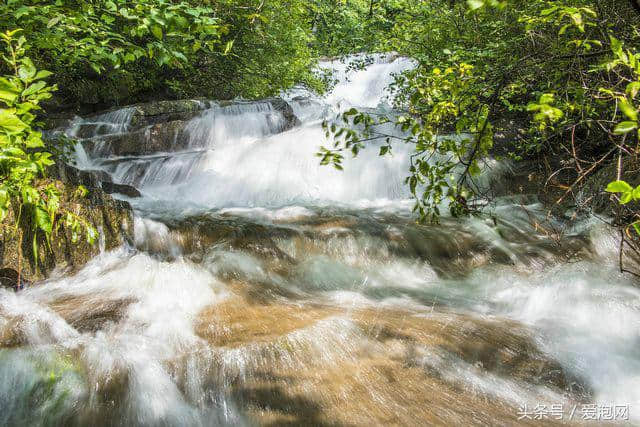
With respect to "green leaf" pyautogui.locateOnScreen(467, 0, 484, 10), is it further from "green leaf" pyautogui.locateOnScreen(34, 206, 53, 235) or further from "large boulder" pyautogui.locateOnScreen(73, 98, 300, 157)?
"large boulder" pyautogui.locateOnScreen(73, 98, 300, 157)

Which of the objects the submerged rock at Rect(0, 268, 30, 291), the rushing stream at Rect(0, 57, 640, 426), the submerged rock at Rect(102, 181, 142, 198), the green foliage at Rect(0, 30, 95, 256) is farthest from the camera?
the submerged rock at Rect(102, 181, 142, 198)

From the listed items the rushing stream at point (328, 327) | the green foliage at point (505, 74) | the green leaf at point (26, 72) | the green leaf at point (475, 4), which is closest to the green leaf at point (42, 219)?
the rushing stream at point (328, 327)

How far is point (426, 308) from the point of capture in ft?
11.2

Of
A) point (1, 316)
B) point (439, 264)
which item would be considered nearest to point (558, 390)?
point (439, 264)

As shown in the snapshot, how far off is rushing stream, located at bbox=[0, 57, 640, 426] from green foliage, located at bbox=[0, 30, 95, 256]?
595mm

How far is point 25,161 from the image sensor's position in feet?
8.95

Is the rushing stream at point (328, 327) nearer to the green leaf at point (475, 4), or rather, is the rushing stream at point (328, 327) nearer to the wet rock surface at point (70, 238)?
the wet rock surface at point (70, 238)

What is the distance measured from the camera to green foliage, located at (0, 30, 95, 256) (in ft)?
7.80

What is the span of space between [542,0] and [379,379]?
5.39 meters

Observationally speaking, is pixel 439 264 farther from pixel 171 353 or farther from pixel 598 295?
pixel 171 353

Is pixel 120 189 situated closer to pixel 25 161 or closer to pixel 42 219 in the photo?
pixel 42 219

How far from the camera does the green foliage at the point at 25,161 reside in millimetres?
2377

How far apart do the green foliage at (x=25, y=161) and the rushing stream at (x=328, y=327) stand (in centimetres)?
59

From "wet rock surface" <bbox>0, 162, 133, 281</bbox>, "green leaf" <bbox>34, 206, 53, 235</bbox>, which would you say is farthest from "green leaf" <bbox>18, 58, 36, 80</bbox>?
"wet rock surface" <bbox>0, 162, 133, 281</bbox>
